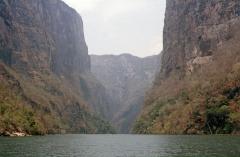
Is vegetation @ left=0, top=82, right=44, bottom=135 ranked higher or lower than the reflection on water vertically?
lower

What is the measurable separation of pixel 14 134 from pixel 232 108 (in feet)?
281

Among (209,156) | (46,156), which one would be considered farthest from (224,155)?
(46,156)

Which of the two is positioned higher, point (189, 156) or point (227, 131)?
point (189, 156)

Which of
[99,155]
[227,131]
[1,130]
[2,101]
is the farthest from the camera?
[2,101]

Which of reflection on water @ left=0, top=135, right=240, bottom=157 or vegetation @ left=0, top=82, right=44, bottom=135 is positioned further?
vegetation @ left=0, top=82, right=44, bottom=135

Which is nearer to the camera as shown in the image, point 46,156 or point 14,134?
point 46,156

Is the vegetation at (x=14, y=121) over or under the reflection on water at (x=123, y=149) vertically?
under

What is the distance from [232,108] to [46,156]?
127600 mm

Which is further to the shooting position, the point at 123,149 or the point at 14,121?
the point at 14,121

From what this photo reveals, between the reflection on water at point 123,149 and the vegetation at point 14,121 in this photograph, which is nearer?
the reflection on water at point 123,149

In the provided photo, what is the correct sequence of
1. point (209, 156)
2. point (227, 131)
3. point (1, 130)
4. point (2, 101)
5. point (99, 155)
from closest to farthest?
point (209, 156) → point (99, 155) → point (1, 130) → point (227, 131) → point (2, 101)

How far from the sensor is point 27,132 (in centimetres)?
18750

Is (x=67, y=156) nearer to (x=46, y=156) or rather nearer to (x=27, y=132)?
(x=46, y=156)

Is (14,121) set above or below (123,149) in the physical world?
below
